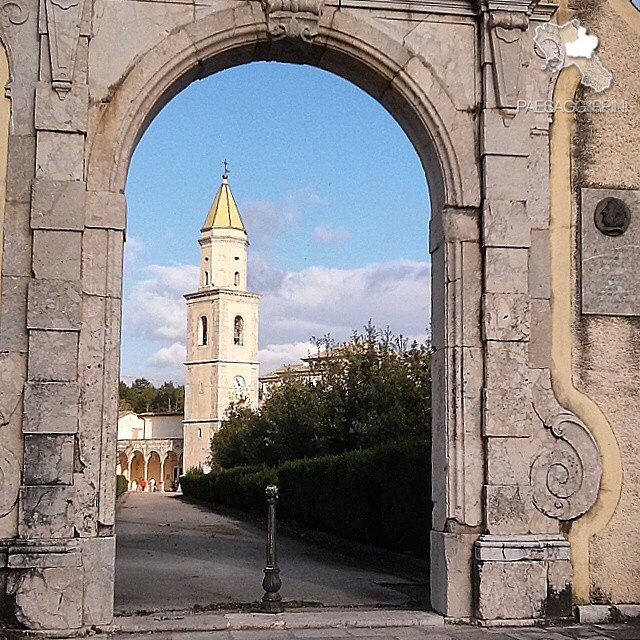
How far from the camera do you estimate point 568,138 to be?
8.41 m

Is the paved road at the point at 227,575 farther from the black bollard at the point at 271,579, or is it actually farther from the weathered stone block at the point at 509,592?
the weathered stone block at the point at 509,592

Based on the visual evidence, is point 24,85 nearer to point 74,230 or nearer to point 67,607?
point 74,230

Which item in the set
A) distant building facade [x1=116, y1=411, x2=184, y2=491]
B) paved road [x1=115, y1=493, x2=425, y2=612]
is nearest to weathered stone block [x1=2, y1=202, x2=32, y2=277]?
paved road [x1=115, y1=493, x2=425, y2=612]

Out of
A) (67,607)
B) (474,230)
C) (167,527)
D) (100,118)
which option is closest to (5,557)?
(67,607)

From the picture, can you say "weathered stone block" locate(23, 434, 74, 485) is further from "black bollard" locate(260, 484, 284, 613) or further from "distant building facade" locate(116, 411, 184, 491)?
"distant building facade" locate(116, 411, 184, 491)

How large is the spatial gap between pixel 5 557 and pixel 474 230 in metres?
4.51

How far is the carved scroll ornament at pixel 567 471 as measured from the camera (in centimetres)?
796

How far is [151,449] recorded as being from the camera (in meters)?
84.1

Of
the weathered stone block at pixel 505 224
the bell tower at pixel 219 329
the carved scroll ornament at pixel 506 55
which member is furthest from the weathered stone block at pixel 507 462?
the bell tower at pixel 219 329

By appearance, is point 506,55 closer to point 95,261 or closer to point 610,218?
point 610,218

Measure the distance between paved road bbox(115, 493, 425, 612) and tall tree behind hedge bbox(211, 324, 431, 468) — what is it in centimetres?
234

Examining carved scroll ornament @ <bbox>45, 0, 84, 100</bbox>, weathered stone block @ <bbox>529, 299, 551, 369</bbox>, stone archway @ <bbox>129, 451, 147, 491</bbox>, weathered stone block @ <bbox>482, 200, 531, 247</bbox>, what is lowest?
stone archway @ <bbox>129, 451, 147, 491</bbox>

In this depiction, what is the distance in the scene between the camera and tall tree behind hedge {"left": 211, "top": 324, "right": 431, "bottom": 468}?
691 inches

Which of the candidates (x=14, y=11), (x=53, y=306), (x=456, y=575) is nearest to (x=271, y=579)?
(x=456, y=575)
